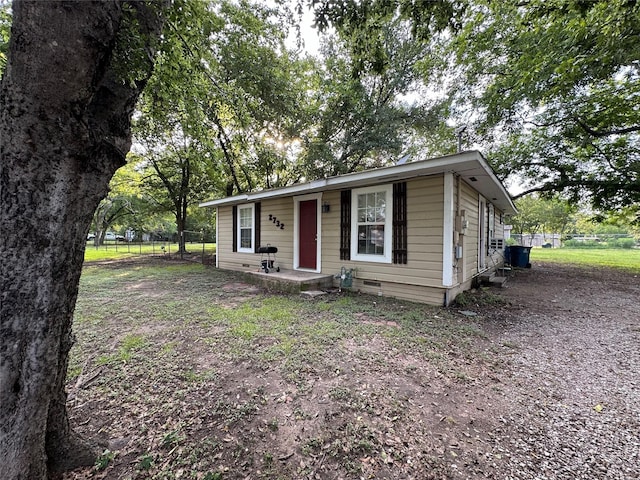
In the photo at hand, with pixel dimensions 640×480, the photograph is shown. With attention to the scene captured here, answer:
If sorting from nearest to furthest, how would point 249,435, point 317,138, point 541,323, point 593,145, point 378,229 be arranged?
1. point 249,435
2. point 541,323
3. point 378,229
4. point 593,145
5. point 317,138

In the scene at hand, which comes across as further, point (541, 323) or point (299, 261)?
point (299, 261)

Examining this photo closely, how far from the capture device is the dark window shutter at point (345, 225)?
5758mm

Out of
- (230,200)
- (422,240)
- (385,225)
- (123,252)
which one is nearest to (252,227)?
(230,200)

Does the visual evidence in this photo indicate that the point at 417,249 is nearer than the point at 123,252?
Yes

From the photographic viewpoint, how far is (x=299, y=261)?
22.9 ft

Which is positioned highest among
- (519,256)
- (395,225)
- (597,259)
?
(395,225)

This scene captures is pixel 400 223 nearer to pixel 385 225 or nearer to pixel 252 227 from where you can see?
pixel 385 225

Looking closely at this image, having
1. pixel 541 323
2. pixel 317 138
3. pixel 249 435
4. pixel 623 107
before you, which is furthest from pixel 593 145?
pixel 249 435

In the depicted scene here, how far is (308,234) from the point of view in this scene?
6.73m

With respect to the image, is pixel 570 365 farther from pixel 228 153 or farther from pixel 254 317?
pixel 228 153

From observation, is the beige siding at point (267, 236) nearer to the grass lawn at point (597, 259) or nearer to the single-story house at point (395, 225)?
the single-story house at point (395, 225)

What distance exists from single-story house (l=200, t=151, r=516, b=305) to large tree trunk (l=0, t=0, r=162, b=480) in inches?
161

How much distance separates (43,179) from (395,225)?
4.79 meters

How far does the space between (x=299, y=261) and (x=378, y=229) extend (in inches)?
97.6
